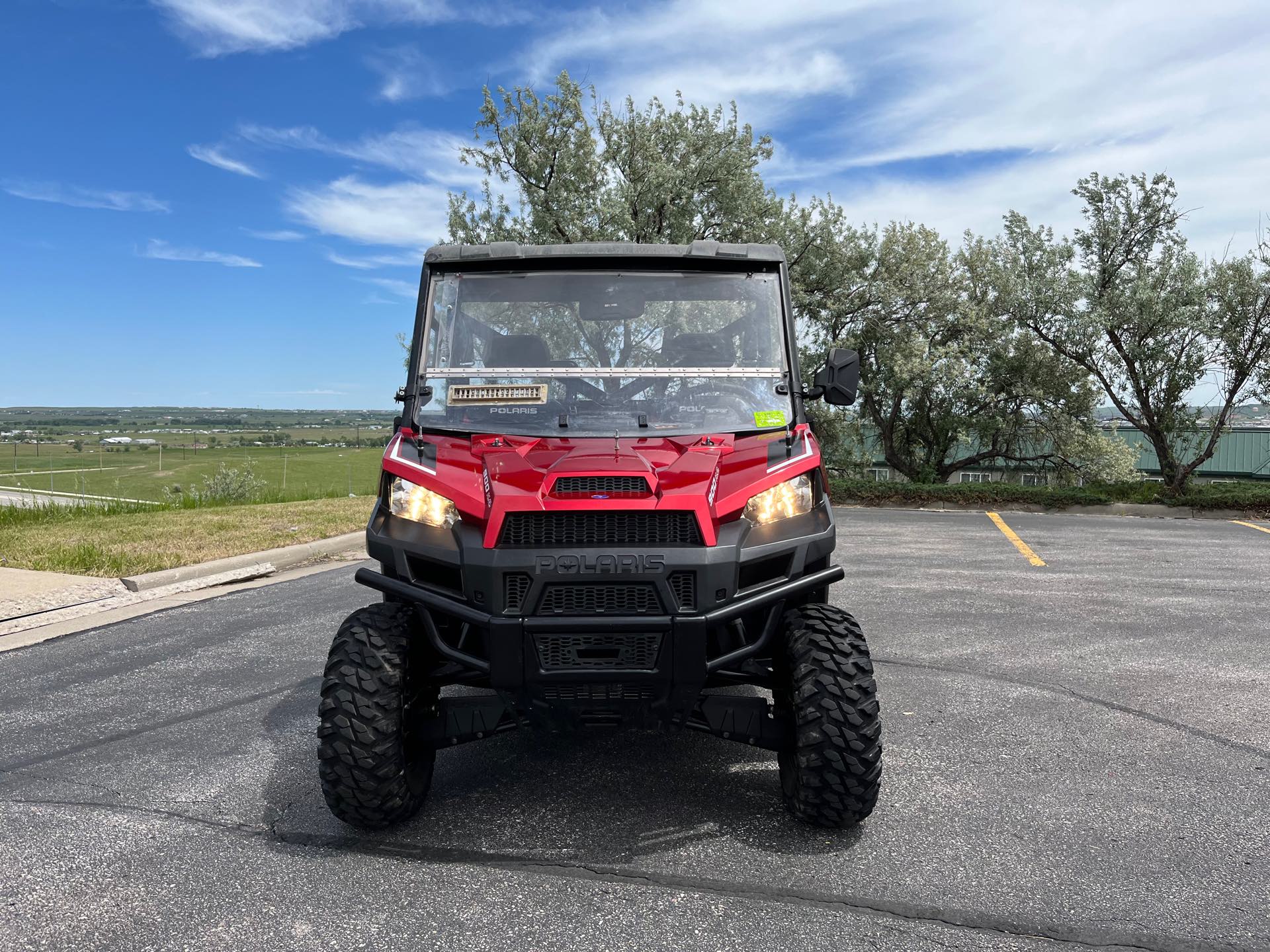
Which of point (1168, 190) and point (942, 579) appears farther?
point (1168, 190)

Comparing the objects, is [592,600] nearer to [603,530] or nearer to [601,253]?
[603,530]

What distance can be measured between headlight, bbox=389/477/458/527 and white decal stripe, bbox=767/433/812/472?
124 centimetres

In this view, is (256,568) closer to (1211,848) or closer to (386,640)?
(386,640)

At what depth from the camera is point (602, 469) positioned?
3.62m

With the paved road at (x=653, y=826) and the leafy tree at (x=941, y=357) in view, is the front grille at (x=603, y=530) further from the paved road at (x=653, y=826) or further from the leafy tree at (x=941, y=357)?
the leafy tree at (x=941, y=357)

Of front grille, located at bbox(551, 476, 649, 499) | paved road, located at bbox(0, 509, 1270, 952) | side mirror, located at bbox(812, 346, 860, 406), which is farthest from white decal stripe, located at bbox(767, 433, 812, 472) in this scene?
paved road, located at bbox(0, 509, 1270, 952)

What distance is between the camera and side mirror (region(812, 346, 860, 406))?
467cm

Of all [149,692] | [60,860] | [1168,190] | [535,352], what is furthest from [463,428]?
[1168,190]

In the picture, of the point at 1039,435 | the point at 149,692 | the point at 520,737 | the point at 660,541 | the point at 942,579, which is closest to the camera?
the point at 660,541

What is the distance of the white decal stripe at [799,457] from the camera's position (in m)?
3.90

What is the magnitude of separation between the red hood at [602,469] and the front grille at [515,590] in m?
0.15

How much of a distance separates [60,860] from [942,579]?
27.4ft

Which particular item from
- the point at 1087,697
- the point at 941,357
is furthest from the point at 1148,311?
the point at 1087,697

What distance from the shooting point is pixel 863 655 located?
12.4ft
